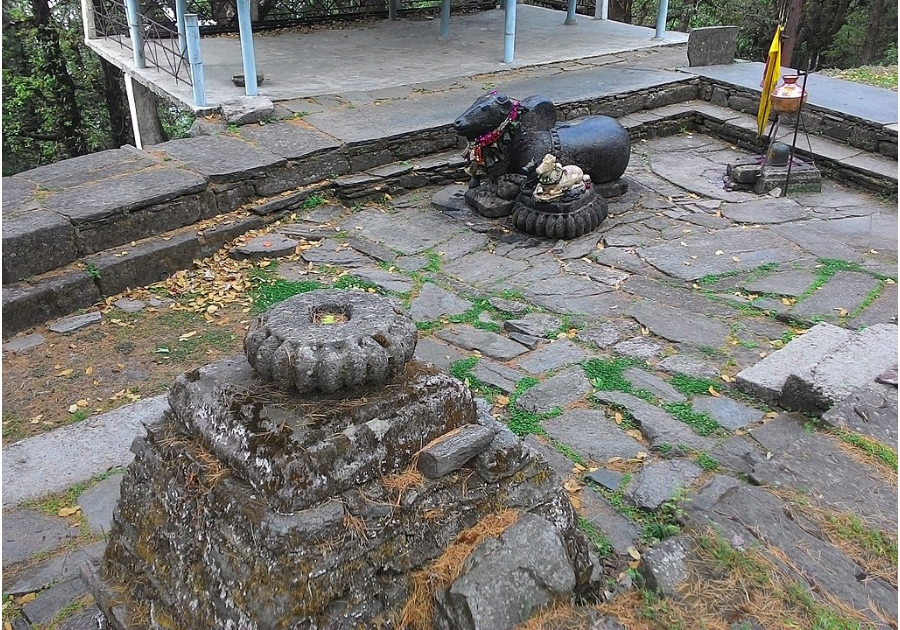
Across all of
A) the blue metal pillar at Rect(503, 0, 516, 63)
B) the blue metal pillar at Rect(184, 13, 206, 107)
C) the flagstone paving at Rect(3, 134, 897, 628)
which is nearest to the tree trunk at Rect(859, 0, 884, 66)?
the blue metal pillar at Rect(503, 0, 516, 63)

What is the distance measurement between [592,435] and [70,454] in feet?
7.92

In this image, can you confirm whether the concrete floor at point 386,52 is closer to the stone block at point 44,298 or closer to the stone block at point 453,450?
the stone block at point 44,298

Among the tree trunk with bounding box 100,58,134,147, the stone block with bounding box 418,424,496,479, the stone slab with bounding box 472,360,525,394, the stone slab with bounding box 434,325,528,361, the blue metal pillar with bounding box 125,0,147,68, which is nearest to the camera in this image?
the stone block with bounding box 418,424,496,479

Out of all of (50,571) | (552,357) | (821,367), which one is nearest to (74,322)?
(50,571)

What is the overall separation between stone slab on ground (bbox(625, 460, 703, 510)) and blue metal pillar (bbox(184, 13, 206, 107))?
5362mm

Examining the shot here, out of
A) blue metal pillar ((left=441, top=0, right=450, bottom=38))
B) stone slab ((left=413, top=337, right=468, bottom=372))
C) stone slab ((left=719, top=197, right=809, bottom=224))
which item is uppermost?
blue metal pillar ((left=441, top=0, right=450, bottom=38))

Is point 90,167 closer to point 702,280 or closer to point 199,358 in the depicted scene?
point 199,358

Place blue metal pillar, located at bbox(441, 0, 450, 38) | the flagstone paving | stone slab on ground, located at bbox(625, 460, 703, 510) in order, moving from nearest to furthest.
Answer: the flagstone paving < stone slab on ground, located at bbox(625, 460, 703, 510) < blue metal pillar, located at bbox(441, 0, 450, 38)

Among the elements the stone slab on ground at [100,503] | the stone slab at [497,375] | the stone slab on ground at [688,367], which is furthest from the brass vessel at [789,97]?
the stone slab on ground at [100,503]

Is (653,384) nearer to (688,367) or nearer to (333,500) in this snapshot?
(688,367)

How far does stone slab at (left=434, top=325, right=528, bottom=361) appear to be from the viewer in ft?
13.5

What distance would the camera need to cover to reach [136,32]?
831 centimetres

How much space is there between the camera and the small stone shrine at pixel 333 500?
185cm

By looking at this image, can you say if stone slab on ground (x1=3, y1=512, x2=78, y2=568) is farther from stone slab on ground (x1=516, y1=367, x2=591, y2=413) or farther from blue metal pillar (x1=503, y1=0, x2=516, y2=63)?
blue metal pillar (x1=503, y1=0, x2=516, y2=63)
